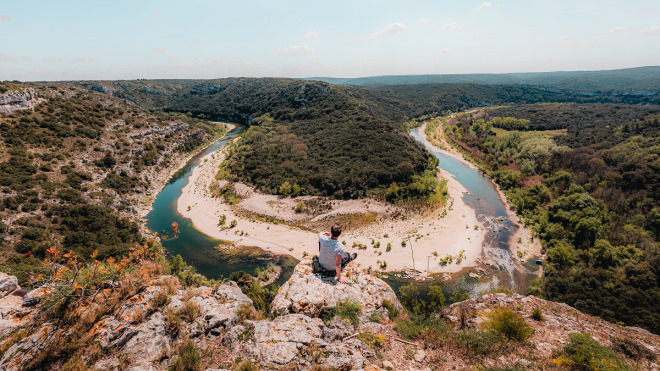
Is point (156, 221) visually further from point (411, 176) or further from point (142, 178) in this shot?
point (411, 176)

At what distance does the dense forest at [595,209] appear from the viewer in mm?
22141

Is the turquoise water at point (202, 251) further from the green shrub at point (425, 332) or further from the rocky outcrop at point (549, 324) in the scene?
the green shrub at point (425, 332)

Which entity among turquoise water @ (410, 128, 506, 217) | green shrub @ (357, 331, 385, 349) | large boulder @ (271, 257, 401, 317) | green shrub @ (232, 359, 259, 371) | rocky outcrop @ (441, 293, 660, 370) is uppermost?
green shrub @ (232, 359, 259, 371)

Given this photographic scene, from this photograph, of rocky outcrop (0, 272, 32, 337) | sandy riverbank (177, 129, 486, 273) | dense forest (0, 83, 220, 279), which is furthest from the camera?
sandy riverbank (177, 129, 486, 273)

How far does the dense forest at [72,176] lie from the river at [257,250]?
404cm

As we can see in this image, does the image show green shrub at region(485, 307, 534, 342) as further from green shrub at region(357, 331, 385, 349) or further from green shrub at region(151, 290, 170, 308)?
green shrub at region(151, 290, 170, 308)

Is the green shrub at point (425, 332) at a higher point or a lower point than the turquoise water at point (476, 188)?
higher

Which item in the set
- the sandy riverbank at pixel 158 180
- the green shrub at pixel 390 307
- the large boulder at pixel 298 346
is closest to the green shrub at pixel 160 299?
the large boulder at pixel 298 346

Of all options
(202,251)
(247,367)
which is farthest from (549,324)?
(202,251)

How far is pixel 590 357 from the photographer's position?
7742mm

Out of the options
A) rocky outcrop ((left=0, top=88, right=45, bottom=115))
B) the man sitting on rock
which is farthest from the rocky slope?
rocky outcrop ((left=0, top=88, right=45, bottom=115))

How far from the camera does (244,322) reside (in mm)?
8812

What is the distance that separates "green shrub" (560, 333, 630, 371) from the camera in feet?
23.9

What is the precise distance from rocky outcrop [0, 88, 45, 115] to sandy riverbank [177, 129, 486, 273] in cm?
3377
